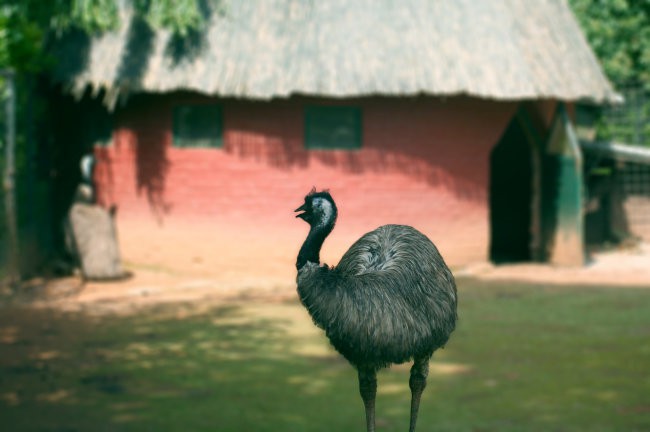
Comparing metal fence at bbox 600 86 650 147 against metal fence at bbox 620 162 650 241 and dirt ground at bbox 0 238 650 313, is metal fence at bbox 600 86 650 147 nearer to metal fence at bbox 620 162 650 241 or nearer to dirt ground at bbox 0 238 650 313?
metal fence at bbox 620 162 650 241

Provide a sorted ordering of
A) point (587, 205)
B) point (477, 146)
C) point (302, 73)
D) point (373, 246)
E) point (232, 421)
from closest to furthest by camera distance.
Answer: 1. point (373, 246)
2. point (232, 421)
3. point (302, 73)
4. point (477, 146)
5. point (587, 205)

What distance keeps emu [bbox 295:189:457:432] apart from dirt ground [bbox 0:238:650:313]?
8.95 m

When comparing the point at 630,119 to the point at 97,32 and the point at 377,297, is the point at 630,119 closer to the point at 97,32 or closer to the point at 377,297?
the point at 97,32

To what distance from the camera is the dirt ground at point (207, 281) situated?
1259 centimetres

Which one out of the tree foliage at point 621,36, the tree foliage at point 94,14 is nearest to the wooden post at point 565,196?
the tree foliage at point 621,36

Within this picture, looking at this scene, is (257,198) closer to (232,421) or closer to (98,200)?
(98,200)

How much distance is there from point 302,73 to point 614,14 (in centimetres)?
837

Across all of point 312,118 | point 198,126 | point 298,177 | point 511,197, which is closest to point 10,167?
point 198,126

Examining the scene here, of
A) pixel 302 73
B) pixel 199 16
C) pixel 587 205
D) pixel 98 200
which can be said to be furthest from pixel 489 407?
pixel 587 205

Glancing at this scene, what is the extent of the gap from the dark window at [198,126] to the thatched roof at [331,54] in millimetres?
723

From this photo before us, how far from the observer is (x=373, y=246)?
3406mm

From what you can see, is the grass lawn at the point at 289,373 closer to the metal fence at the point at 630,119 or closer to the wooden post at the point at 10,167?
the wooden post at the point at 10,167

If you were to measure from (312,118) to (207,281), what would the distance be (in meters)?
2.88

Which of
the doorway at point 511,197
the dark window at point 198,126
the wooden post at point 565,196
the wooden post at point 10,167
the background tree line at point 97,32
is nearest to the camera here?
the background tree line at point 97,32
